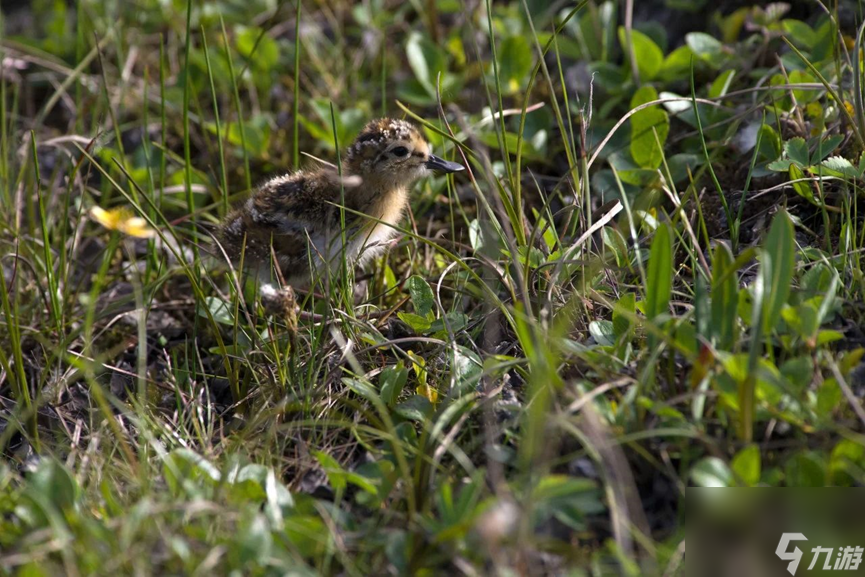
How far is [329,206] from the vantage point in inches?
120

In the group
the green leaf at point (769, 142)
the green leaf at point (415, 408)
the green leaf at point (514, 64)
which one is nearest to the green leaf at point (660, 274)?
the green leaf at point (415, 408)

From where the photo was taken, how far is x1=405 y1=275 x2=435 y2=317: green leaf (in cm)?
264

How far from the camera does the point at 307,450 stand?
2.29m

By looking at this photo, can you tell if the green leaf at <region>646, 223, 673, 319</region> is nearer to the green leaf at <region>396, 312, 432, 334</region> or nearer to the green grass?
the green grass

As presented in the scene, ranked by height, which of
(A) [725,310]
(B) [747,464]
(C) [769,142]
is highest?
(C) [769,142]

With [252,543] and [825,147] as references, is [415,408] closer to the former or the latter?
[252,543]

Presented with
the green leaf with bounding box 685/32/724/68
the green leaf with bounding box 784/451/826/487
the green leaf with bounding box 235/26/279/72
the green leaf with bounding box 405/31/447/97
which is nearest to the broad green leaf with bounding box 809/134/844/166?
the green leaf with bounding box 685/32/724/68

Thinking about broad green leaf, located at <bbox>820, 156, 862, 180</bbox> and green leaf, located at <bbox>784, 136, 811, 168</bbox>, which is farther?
green leaf, located at <bbox>784, 136, 811, 168</bbox>

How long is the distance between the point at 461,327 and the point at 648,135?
109cm

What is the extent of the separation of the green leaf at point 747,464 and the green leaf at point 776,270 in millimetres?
322

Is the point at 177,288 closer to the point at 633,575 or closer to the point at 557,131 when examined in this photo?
the point at 557,131

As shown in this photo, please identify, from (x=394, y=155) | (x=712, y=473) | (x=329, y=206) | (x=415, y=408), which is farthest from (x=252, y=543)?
(x=394, y=155)

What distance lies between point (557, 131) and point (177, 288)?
172cm

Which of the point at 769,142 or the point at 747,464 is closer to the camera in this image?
the point at 747,464
